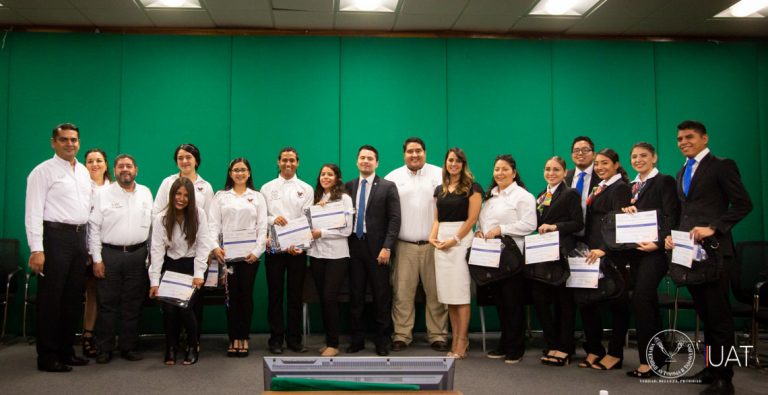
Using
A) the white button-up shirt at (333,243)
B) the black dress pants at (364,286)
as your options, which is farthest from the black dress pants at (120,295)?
the black dress pants at (364,286)

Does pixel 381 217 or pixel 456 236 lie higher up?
→ pixel 381 217

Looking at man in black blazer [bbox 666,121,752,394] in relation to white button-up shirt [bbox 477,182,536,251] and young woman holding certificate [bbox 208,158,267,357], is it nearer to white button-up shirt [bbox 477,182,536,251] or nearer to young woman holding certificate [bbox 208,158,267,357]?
white button-up shirt [bbox 477,182,536,251]

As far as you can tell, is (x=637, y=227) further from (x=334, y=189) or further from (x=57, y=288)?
(x=57, y=288)

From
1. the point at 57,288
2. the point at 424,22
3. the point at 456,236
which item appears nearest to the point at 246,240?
the point at 57,288

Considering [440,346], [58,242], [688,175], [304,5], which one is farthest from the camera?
[304,5]

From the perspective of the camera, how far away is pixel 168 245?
4363 mm

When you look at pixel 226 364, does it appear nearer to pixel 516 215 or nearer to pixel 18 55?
pixel 516 215

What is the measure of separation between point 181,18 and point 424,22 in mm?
2515

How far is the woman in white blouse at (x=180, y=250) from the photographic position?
170 inches

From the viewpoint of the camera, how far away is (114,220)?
4.45m

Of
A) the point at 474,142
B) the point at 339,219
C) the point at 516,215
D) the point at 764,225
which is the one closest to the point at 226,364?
the point at 339,219

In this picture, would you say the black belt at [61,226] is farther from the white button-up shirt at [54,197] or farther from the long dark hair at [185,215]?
the long dark hair at [185,215]

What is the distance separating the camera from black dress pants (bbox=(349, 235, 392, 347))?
4.70m

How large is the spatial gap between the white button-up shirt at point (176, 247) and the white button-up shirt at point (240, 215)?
229mm
